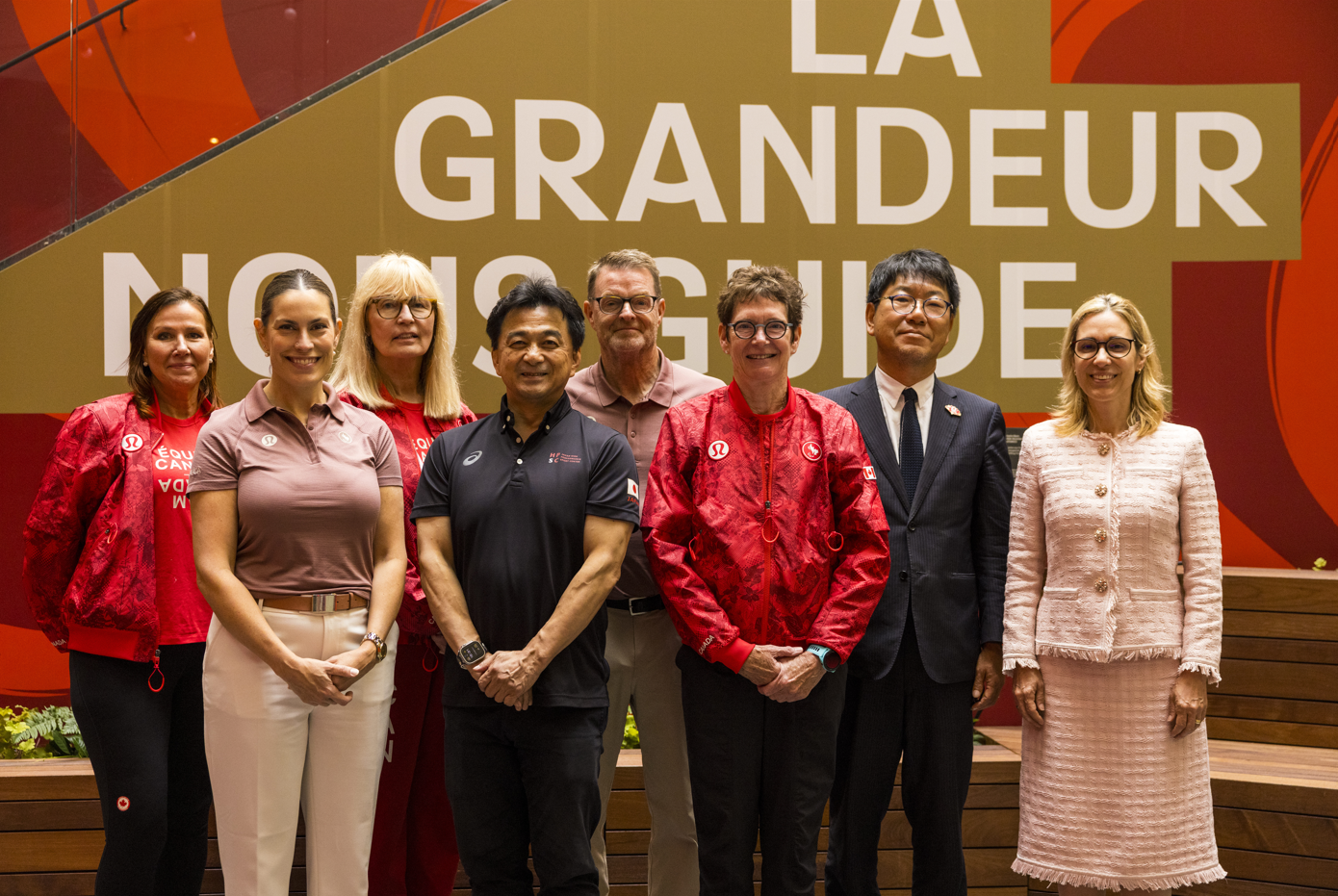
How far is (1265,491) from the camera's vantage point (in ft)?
15.1

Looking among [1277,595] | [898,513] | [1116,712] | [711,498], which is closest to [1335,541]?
[1277,595]

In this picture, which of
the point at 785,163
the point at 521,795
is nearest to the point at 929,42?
the point at 785,163

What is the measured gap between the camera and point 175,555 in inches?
109

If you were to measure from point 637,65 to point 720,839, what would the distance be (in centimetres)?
324

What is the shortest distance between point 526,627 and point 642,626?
54 centimetres

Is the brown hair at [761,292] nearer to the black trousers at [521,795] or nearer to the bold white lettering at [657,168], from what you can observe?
Result: the black trousers at [521,795]

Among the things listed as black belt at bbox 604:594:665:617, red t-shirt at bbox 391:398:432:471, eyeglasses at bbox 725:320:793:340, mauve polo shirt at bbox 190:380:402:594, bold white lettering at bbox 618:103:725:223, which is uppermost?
bold white lettering at bbox 618:103:725:223

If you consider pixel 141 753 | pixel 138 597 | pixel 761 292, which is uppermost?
pixel 761 292

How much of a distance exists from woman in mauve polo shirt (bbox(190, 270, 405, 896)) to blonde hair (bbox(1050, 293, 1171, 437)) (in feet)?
6.14

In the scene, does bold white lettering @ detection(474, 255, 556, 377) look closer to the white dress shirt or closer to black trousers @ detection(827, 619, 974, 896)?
the white dress shirt

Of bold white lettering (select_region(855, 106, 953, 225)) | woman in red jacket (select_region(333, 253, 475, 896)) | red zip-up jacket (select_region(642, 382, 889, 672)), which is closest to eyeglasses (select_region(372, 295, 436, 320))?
woman in red jacket (select_region(333, 253, 475, 896))

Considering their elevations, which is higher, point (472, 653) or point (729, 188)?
point (729, 188)

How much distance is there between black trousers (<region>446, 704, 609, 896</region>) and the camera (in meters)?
2.35

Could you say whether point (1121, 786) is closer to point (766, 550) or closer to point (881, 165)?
point (766, 550)
